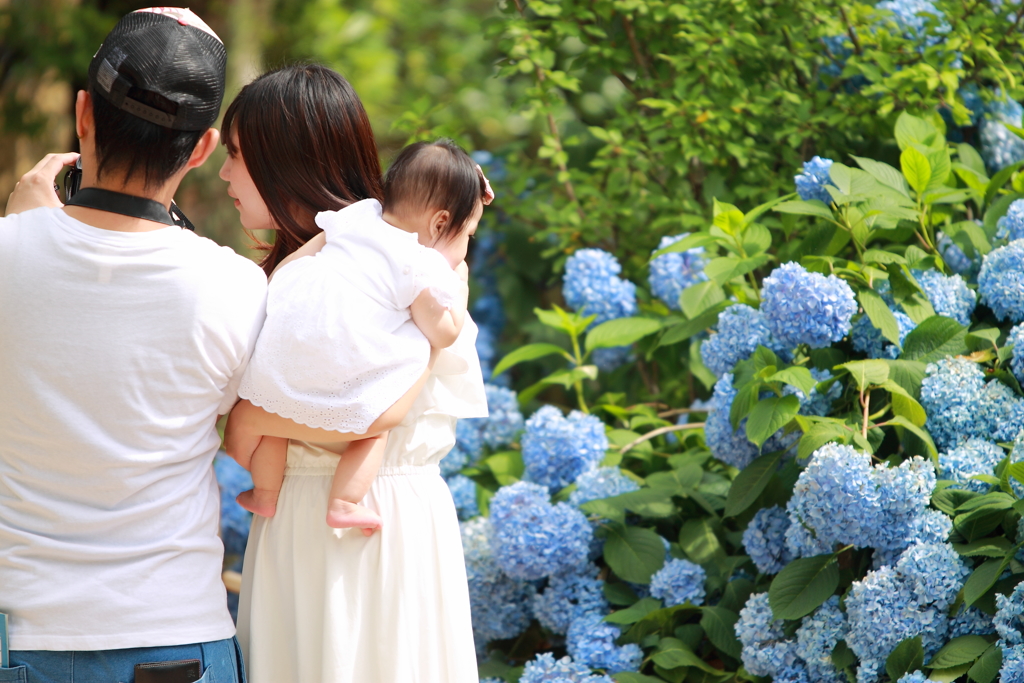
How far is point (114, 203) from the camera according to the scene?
108cm

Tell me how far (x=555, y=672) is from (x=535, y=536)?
281 millimetres

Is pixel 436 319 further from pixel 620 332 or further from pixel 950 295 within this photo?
pixel 950 295

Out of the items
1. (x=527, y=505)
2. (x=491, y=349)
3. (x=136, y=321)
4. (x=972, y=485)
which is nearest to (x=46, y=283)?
(x=136, y=321)

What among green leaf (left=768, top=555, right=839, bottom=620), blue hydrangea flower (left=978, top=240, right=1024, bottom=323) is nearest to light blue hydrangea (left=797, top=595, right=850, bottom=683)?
green leaf (left=768, top=555, right=839, bottom=620)

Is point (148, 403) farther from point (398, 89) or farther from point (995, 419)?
point (398, 89)

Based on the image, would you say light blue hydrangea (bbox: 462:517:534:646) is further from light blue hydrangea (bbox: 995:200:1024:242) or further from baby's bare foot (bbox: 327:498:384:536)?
light blue hydrangea (bbox: 995:200:1024:242)

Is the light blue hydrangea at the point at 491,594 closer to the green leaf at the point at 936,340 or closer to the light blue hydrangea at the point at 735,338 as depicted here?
the light blue hydrangea at the point at 735,338

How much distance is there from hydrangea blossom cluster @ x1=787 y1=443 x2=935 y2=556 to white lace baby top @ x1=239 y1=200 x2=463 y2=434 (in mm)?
750

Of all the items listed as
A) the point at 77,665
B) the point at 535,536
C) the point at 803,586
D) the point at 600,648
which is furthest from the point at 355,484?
the point at 803,586

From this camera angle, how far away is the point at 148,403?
1.09 m

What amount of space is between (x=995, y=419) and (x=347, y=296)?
1292 millimetres

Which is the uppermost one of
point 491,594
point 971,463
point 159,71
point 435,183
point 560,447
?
point 159,71

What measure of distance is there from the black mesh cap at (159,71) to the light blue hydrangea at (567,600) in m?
1.29

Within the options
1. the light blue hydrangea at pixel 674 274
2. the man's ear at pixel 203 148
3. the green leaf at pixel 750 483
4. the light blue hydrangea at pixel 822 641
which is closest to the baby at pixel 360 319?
the man's ear at pixel 203 148
